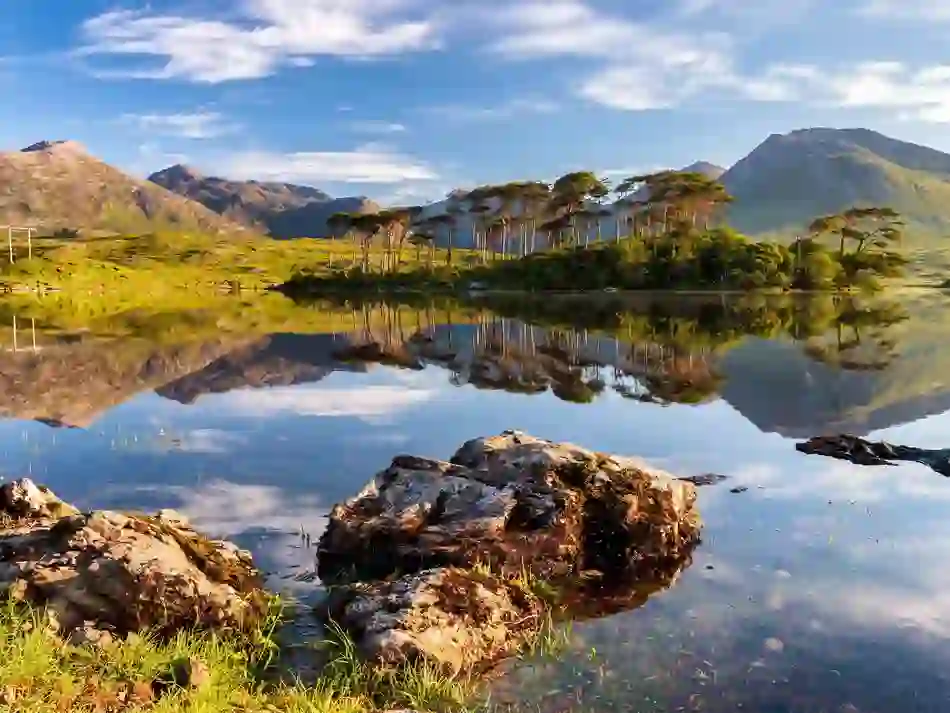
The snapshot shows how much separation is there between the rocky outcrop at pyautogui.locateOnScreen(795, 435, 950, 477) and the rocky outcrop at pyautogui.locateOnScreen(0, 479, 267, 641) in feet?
51.6

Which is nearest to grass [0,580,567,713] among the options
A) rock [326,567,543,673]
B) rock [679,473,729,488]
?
rock [326,567,543,673]

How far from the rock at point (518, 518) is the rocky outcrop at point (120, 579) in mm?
2576

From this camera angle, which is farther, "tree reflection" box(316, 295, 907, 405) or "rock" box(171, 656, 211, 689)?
"tree reflection" box(316, 295, 907, 405)

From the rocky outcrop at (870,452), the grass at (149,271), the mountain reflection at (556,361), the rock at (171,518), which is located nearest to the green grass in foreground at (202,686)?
the rock at (171,518)

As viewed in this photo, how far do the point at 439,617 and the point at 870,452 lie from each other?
15.4m

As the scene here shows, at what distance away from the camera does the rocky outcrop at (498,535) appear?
1113cm

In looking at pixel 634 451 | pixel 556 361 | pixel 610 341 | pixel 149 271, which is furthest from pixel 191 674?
pixel 149 271

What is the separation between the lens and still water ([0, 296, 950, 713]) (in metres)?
10.4

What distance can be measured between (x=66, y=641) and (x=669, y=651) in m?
6.77

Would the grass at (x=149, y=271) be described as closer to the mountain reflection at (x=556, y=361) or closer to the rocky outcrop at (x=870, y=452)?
the mountain reflection at (x=556, y=361)

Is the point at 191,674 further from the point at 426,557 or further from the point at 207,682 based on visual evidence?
the point at 426,557

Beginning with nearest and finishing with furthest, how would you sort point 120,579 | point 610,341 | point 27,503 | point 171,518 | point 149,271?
point 120,579 → point 171,518 → point 27,503 → point 610,341 → point 149,271

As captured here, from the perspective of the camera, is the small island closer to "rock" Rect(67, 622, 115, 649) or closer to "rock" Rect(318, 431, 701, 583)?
"rock" Rect(318, 431, 701, 583)

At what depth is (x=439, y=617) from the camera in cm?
1048
